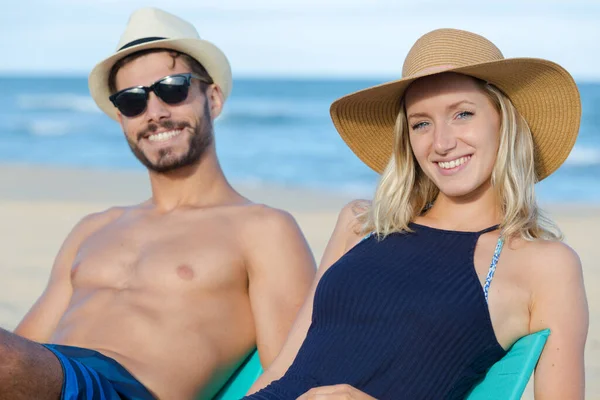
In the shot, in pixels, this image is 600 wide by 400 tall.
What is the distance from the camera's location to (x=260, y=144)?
21781 mm

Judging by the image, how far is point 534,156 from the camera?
3.43 metres

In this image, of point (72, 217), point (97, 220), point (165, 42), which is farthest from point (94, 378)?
point (72, 217)

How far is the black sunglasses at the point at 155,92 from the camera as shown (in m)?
4.06

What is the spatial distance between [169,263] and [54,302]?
0.62 m

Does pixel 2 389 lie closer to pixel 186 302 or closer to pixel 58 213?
pixel 186 302

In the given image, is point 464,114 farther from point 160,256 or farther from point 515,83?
point 160,256

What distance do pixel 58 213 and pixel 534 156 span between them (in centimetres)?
808

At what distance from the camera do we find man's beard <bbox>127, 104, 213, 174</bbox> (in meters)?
4.08

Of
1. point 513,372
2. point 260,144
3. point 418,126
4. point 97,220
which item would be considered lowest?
point 260,144

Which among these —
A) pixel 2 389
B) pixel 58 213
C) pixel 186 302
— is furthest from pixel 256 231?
pixel 58 213

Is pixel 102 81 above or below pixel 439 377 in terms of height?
above

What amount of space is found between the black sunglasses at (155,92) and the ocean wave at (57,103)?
27611mm

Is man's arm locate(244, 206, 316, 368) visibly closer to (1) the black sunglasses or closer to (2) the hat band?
(1) the black sunglasses

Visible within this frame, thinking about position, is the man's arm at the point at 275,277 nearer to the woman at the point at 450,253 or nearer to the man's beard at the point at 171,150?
the woman at the point at 450,253
